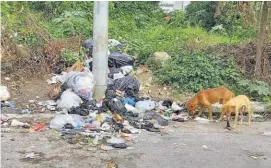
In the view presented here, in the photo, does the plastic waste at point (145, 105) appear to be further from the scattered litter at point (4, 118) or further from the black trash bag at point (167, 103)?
the scattered litter at point (4, 118)

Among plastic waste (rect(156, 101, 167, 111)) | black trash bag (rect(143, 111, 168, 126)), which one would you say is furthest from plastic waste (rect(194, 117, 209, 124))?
plastic waste (rect(156, 101, 167, 111))

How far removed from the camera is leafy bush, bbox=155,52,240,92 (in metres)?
8.84

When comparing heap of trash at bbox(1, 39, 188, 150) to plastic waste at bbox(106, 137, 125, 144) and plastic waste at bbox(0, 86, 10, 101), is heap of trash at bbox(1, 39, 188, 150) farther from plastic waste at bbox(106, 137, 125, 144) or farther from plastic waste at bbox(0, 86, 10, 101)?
plastic waste at bbox(0, 86, 10, 101)

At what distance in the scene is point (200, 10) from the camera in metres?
15.3

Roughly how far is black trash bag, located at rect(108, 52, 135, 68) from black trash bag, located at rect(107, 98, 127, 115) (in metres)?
1.95

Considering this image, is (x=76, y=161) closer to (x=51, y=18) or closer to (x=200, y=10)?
(x=51, y=18)

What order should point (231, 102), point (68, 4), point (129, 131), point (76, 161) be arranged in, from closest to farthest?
point (76, 161)
point (129, 131)
point (231, 102)
point (68, 4)

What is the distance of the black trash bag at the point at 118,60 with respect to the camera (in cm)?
930

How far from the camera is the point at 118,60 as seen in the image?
9336 millimetres

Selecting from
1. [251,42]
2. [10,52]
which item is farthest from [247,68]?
[10,52]

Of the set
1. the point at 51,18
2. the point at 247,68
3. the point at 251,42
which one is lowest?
the point at 247,68

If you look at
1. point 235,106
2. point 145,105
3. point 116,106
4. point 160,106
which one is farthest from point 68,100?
point 235,106

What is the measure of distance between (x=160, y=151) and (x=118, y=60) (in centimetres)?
409

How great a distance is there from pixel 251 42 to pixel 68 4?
21.0 feet
